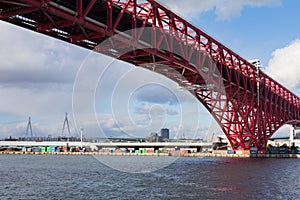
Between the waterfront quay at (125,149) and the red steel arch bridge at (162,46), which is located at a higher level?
the red steel arch bridge at (162,46)

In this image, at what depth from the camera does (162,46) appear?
4697cm

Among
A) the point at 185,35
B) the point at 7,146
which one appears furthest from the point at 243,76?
the point at 7,146

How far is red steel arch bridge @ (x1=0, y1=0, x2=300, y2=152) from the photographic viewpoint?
109 feet

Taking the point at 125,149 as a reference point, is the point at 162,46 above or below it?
above

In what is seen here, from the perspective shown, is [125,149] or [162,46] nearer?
[162,46]

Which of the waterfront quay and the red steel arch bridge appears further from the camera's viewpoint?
the waterfront quay

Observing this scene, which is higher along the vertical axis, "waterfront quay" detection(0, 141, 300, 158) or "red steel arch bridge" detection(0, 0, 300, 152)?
"red steel arch bridge" detection(0, 0, 300, 152)

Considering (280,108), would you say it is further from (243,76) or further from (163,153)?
(163,153)

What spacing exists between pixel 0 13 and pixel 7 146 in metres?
163

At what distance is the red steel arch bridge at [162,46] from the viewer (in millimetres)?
33344

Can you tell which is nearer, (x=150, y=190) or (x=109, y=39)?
(x=150, y=190)

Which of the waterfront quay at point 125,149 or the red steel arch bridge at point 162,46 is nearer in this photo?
the red steel arch bridge at point 162,46

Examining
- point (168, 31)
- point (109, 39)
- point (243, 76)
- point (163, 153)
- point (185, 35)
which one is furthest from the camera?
point (163, 153)

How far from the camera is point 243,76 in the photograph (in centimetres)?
7912
